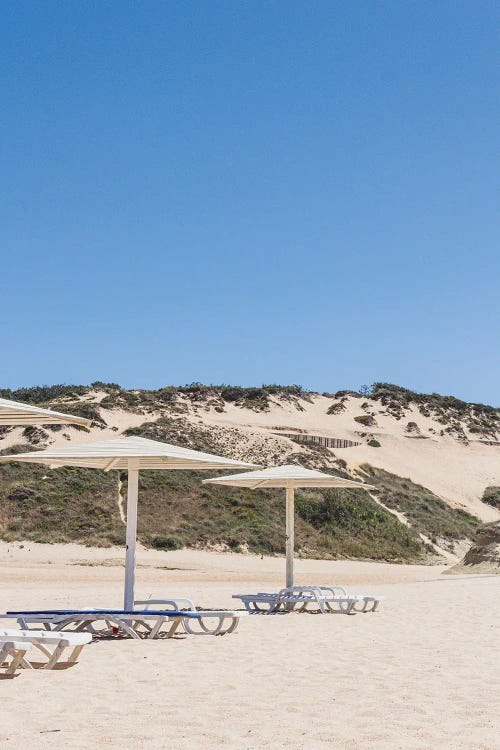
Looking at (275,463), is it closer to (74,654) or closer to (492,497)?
(492,497)

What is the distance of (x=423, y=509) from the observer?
130 ft

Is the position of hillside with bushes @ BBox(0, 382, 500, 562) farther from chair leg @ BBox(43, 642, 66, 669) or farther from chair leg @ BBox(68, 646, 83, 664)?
chair leg @ BBox(43, 642, 66, 669)

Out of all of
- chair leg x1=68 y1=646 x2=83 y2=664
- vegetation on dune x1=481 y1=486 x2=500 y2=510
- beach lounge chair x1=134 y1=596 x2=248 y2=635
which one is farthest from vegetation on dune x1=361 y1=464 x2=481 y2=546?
chair leg x1=68 y1=646 x2=83 y2=664

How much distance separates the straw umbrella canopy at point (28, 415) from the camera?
24.7 feet

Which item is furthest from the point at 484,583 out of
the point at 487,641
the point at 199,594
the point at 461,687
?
the point at 461,687

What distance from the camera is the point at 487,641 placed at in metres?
9.72

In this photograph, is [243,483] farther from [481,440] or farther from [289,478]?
[481,440]

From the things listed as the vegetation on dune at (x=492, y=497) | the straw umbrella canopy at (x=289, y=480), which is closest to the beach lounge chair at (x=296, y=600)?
the straw umbrella canopy at (x=289, y=480)

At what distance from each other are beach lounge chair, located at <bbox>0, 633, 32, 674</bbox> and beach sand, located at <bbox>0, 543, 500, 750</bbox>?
172 mm

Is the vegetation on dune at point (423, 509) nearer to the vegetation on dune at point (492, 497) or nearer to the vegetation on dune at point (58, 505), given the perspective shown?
the vegetation on dune at point (492, 497)

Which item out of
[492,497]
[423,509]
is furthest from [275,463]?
[492,497]

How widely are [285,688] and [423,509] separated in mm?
34071

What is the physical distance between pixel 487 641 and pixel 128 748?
6047 millimetres

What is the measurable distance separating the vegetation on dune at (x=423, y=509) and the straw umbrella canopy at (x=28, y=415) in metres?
26.4
